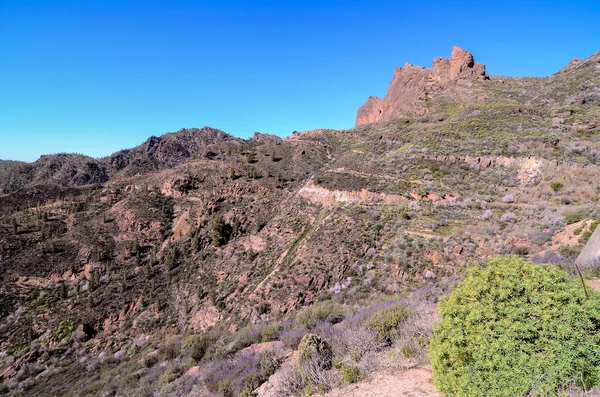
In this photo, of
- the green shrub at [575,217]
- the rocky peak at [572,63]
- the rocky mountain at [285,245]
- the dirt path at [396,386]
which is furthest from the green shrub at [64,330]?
the rocky peak at [572,63]

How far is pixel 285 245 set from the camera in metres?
24.2

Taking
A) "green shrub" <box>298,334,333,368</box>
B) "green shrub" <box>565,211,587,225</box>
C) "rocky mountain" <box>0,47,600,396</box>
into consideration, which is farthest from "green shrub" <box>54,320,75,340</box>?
"green shrub" <box>565,211,587,225</box>

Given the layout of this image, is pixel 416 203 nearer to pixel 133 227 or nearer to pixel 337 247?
pixel 337 247

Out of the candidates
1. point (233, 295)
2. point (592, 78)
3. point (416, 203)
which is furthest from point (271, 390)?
point (592, 78)

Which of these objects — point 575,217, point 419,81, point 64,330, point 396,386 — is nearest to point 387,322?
point 396,386

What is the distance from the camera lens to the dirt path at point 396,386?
5227 millimetres

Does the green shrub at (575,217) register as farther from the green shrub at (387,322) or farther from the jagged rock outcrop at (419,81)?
the jagged rock outcrop at (419,81)

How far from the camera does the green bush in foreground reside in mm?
3732

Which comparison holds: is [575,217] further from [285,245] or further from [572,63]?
[572,63]

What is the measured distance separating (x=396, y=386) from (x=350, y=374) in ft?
3.41

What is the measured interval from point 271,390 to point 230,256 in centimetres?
2033

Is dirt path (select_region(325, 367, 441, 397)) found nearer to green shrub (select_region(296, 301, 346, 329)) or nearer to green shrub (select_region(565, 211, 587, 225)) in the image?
green shrub (select_region(296, 301, 346, 329))

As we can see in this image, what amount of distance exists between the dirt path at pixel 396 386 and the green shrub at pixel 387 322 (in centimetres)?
173

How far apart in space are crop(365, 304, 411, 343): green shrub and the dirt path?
5.67 ft
